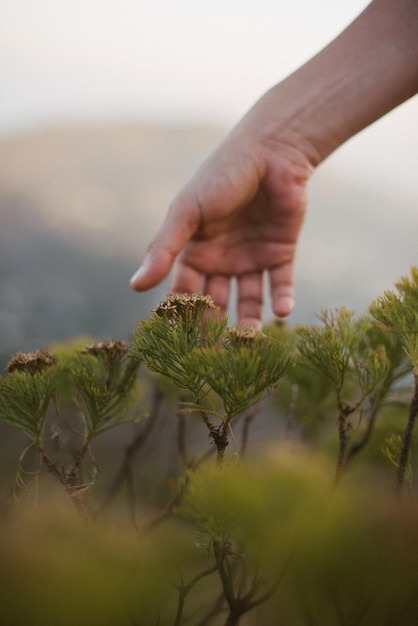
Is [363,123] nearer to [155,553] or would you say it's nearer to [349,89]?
[349,89]

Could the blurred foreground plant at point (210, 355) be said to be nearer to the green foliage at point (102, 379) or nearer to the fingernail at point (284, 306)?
the green foliage at point (102, 379)

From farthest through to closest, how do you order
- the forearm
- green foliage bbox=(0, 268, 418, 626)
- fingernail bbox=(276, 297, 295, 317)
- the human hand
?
fingernail bbox=(276, 297, 295, 317), the human hand, the forearm, green foliage bbox=(0, 268, 418, 626)

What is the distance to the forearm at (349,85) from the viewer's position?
2.54 feet

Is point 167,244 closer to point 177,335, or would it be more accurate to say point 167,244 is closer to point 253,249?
point 253,249

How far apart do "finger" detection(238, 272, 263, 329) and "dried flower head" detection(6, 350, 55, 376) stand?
0.62m

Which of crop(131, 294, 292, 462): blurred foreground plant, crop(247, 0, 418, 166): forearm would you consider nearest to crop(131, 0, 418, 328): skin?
crop(247, 0, 418, 166): forearm

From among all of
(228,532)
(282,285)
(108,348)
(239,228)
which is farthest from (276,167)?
(228,532)

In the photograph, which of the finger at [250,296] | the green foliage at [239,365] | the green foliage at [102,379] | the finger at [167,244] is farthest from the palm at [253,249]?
the green foliage at [239,365]

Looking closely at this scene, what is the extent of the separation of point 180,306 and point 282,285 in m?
0.79

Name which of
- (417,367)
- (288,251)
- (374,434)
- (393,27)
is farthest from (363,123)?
(417,367)

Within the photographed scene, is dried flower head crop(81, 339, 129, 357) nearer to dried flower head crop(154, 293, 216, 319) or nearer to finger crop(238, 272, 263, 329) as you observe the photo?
dried flower head crop(154, 293, 216, 319)

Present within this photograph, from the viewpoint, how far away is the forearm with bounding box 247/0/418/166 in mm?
773

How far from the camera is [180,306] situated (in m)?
0.37

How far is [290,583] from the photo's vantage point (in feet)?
0.94
